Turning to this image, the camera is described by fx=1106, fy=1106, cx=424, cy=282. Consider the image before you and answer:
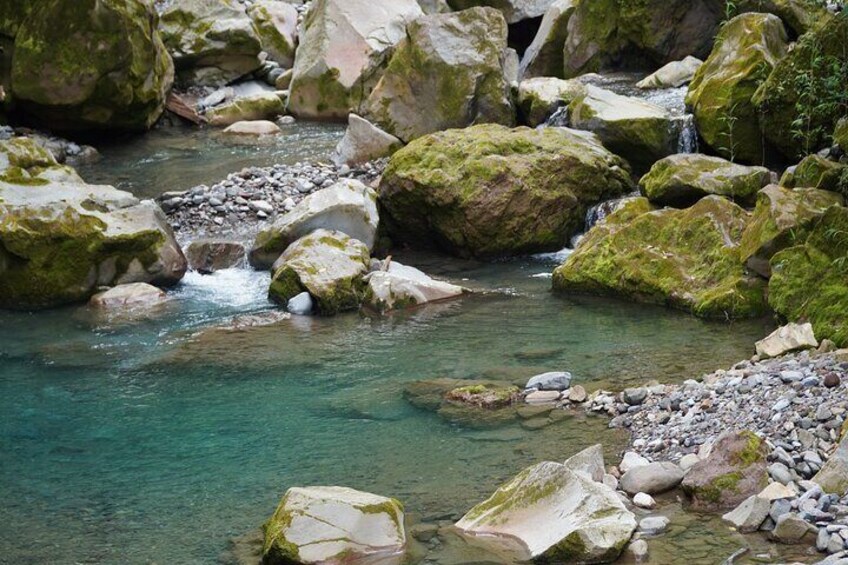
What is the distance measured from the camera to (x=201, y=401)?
969cm

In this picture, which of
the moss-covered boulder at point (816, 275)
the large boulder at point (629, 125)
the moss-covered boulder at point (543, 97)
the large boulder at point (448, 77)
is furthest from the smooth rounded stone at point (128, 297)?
the moss-covered boulder at point (816, 275)

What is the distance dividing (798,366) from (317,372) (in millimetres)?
4327

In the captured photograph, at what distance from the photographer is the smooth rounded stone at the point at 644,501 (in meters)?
6.74

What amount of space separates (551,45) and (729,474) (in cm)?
1552

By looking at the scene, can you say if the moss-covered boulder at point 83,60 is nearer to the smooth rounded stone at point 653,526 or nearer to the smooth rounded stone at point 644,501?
the smooth rounded stone at point 644,501

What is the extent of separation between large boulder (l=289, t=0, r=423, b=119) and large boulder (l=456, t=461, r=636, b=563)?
1480 cm

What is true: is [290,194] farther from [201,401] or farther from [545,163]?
[201,401]

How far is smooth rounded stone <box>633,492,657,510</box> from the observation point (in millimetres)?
6742

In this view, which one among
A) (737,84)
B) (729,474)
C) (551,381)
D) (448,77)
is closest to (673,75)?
(448,77)

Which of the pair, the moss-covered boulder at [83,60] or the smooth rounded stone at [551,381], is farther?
the moss-covered boulder at [83,60]

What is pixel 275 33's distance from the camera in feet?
81.0

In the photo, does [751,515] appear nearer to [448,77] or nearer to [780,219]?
[780,219]

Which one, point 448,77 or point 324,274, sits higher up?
point 448,77

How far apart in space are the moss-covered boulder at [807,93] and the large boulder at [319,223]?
5023 mm
